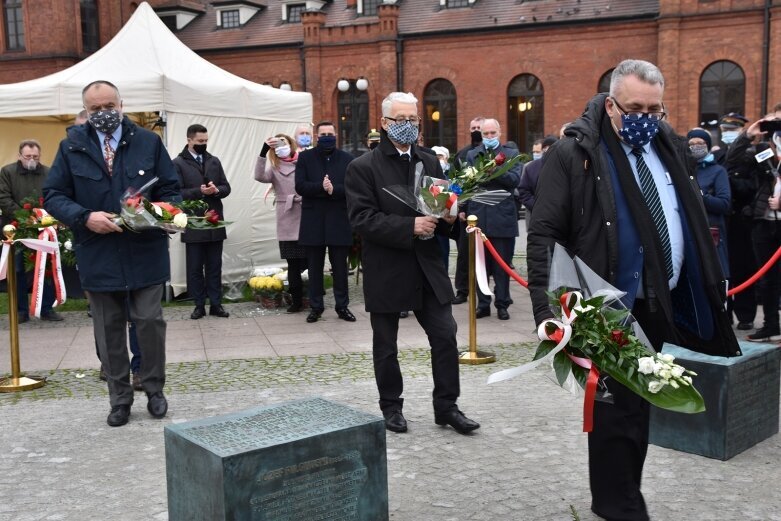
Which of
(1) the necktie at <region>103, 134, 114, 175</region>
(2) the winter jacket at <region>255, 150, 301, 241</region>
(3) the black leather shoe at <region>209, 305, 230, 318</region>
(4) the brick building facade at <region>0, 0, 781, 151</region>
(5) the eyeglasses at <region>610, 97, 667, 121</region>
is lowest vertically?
(3) the black leather shoe at <region>209, 305, 230, 318</region>

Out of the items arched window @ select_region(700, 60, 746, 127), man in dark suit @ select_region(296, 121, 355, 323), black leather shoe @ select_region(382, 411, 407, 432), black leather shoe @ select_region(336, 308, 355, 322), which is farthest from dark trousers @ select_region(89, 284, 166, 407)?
arched window @ select_region(700, 60, 746, 127)

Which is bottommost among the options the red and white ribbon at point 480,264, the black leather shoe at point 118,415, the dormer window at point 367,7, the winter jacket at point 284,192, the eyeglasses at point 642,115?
the black leather shoe at point 118,415

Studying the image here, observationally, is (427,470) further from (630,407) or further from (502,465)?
(630,407)

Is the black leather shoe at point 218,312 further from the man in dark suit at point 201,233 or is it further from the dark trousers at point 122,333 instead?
the dark trousers at point 122,333

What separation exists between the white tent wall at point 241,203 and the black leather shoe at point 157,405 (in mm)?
5547

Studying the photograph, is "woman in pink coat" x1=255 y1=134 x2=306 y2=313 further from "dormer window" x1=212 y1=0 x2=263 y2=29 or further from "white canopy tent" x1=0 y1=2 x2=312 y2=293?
"dormer window" x1=212 y1=0 x2=263 y2=29

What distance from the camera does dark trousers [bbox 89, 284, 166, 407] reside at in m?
5.97

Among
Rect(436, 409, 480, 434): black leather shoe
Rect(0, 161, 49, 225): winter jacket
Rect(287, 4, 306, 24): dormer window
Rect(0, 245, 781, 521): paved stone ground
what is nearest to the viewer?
Rect(0, 245, 781, 521): paved stone ground

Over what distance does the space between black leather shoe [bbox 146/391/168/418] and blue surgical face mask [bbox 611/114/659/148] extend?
376cm

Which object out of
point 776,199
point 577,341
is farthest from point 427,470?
point 776,199

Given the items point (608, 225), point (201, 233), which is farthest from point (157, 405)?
point (201, 233)

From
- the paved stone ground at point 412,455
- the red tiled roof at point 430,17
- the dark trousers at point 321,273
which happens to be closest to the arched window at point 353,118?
the red tiled roof at point 430,17

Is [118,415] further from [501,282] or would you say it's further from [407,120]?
[501,282]

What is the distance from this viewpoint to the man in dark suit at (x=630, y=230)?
3.69 m
